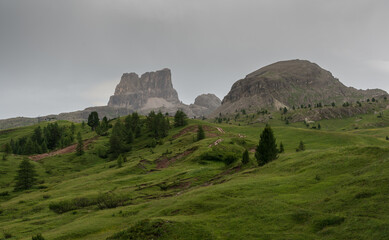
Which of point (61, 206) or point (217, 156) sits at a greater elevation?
point (217, 156)

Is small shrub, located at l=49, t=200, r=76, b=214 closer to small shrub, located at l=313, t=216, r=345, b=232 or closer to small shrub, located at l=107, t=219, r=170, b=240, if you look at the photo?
small shrub, located at l=107, t=219, r=170, b=240

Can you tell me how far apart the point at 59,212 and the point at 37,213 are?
18.5 feet

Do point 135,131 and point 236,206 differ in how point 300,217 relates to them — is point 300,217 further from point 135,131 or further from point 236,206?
point 135,131

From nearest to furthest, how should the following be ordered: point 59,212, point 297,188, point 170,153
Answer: point 297,188 → point 59,212 → point 170,153

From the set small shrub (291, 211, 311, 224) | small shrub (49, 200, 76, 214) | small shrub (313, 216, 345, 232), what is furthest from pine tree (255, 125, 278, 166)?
small shrub (49, 200, 76, 214)

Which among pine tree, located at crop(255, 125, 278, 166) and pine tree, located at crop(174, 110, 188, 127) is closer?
pine tree, located at crop(255, 125, 278, 166)

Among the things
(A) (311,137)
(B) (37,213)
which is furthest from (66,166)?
(A) (311,137)

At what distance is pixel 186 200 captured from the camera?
1425 inches

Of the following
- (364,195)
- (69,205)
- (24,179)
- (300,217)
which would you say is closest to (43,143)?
(24,179)

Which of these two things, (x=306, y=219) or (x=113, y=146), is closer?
(x=306, y=219)

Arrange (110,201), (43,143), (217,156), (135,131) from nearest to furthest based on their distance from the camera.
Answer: (110,201)
(217,156)
(43,143)
(135,131)

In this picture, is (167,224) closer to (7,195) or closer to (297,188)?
(297,188)

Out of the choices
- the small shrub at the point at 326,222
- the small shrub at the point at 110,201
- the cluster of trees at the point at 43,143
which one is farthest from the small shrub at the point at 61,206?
the cluster of trees at the point at 43,143

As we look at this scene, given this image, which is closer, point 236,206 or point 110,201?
point 236,206
